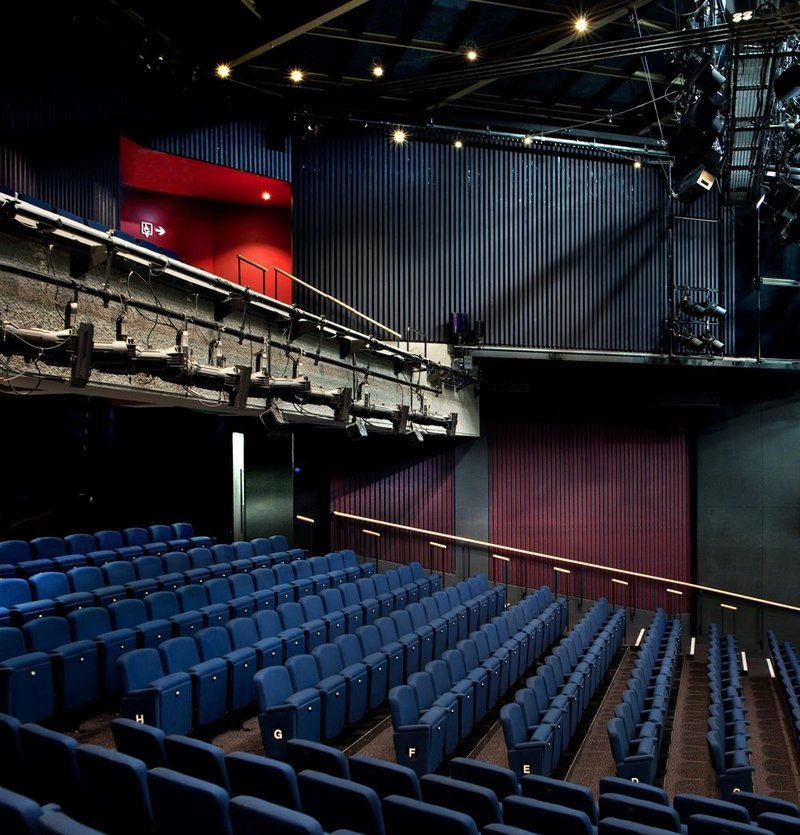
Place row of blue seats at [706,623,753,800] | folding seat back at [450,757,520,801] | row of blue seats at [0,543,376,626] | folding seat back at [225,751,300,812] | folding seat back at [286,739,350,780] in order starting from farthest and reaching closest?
1. row of blue seats at [0,543,376,626]
2. row of blue seats at [706,623,753,800]
3. folding seat back at [450,757,520,801]
4. folding seat back at [286,739,350,780]
5. folding seat back at [225,751,300,812]

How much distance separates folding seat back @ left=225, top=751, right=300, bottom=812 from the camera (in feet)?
6.23

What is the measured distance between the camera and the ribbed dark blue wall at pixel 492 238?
Result: 652 cm

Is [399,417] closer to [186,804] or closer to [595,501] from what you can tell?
[595,501]

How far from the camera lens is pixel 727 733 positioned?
349cm

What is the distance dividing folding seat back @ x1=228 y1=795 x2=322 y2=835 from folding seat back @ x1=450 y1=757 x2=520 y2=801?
870 millimetres

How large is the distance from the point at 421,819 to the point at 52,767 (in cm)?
93

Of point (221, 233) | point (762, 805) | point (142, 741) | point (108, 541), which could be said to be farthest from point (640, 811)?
point (221, 233)

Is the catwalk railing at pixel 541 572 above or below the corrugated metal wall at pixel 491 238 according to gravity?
below

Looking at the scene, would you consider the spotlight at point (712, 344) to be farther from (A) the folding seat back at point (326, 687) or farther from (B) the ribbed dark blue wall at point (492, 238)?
(A) the folding seat back at point (326, 687)

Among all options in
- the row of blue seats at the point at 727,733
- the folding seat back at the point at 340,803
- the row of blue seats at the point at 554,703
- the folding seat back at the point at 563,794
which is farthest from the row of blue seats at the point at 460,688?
the row of blue seats at the point at 727,733

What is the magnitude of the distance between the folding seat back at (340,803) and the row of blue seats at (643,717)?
1.32 m

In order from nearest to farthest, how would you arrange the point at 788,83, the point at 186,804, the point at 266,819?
the point at 266,819
the point at 186,804
the point at 788,83

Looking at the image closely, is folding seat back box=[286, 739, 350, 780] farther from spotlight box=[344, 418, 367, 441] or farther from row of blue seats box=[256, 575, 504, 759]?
spotlight box=[344, 418, 367, 441]

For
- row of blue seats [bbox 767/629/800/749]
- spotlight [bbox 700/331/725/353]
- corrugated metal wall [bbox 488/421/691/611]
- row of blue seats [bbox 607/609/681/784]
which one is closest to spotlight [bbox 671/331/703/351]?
spotlight [bbox 700/331/725/353]
